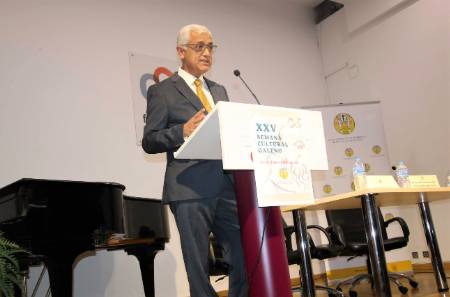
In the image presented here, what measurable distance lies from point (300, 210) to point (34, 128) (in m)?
2.48

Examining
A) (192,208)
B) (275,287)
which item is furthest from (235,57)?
(275,287)

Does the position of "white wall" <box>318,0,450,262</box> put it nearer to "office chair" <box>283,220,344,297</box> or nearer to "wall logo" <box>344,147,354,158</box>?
"wall logo" <box>344,147,354,158</box>

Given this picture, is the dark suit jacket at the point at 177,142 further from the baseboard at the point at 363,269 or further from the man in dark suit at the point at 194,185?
the baseboard at the point at 363,269

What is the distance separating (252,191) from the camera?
150 cm

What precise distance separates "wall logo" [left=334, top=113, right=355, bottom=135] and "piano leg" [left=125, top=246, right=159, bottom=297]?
2.95 m

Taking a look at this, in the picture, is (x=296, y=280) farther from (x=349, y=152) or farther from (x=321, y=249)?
(x=349, y=152)

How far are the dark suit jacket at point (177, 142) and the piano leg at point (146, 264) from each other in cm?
174

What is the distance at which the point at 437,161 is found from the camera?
5.12 metres

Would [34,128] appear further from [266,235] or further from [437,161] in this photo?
[437,161]

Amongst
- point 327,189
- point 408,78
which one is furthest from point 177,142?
point 408,78

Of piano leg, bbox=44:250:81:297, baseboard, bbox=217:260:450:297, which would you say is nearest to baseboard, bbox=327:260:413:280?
baseboard, bbox=217:260:450:297

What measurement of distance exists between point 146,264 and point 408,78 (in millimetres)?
3854

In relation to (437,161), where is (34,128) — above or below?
above

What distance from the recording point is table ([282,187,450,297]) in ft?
9.20
